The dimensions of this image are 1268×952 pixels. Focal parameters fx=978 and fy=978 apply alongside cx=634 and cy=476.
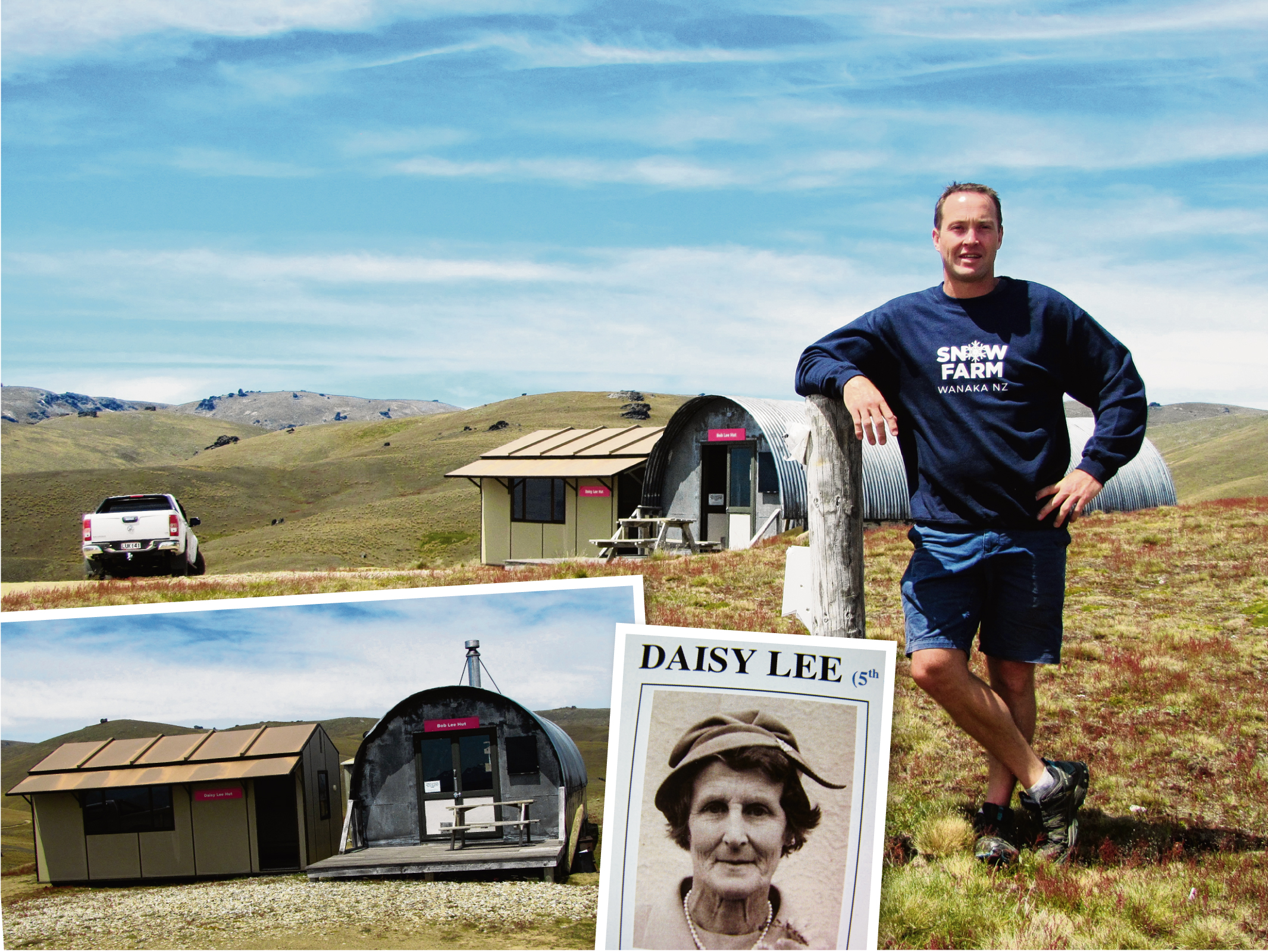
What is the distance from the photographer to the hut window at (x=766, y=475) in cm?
2266

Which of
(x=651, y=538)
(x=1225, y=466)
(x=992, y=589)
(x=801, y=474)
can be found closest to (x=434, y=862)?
(x=992, y=589)

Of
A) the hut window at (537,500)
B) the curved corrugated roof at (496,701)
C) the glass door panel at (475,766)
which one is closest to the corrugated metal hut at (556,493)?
the hut window at (537,500)

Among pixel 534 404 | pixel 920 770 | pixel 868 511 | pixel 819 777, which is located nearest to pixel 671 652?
pixel 819 777

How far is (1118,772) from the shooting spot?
5.55 m

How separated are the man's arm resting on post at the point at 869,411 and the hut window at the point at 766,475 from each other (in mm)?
18744

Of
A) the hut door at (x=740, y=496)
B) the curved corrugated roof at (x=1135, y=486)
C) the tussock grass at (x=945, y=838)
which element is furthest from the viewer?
the curved corrugated roof at (x=1135, y=486)

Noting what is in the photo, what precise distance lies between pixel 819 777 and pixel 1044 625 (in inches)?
48.8

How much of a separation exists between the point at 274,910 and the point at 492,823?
770 mm

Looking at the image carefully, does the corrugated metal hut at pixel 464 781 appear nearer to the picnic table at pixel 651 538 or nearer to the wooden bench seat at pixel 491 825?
the wooden bench seat at pixel 491 825

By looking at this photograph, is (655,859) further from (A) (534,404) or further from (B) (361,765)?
(A) (534,404)

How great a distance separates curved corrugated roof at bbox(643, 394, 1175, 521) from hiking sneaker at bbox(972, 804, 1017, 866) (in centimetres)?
1657

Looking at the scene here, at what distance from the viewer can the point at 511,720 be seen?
3.54 m

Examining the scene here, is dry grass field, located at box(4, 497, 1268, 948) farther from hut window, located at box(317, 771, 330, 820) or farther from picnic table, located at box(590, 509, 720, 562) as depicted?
picnic table, located at box(590, 509, 720, 562)

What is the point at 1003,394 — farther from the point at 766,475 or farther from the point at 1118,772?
the point at 766,475
